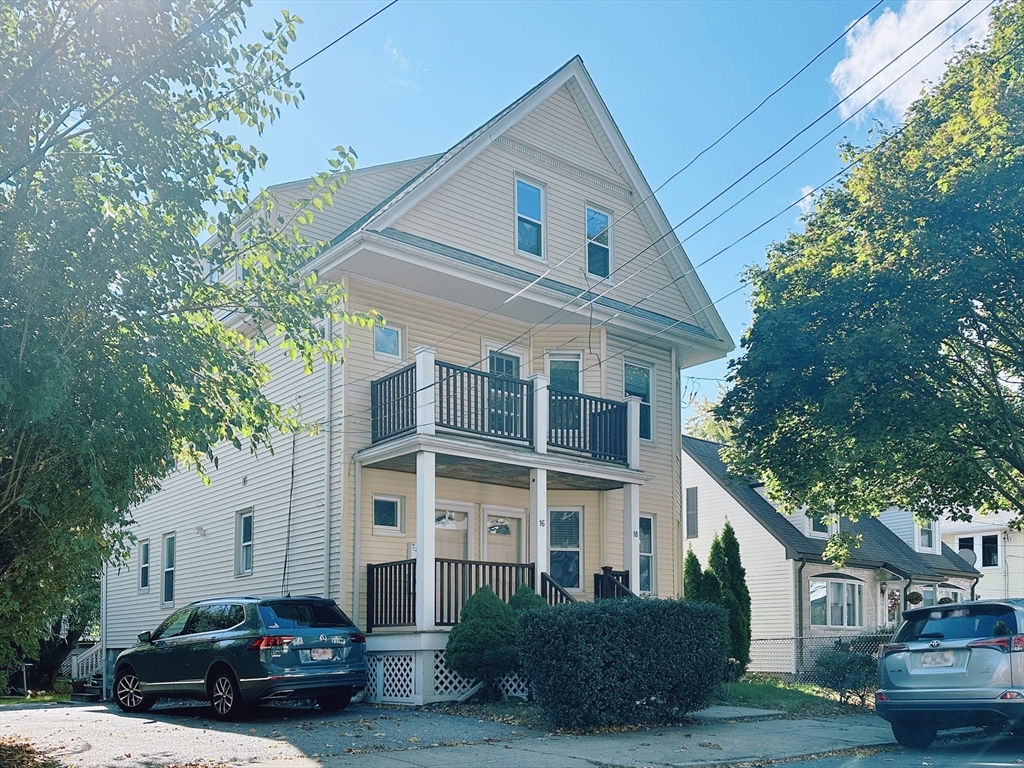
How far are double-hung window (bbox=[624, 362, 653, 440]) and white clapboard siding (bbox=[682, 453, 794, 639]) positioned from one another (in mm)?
8670

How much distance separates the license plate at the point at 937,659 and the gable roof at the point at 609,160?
9.85 metres

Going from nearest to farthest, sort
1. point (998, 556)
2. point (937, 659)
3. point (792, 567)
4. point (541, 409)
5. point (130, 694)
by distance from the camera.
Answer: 1. point (937, 659)
2. point (130, 694)
3. point (541, 409)
4. point (792, 567)
5. point (998, 556)

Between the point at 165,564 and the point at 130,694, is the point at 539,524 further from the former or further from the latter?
the point at 165,564

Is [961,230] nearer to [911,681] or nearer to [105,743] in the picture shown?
[911,681]

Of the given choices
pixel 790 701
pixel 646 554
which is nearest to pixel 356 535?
pixel 646 554

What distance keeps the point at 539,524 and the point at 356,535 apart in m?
2.94

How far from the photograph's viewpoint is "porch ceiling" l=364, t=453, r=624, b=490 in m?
16.7

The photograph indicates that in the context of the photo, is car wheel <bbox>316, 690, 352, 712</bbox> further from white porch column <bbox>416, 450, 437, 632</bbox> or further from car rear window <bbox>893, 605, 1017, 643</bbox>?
car rear window <bbox>893, 605, 1017, 643</bbox>

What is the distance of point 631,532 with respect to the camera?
18.4 metres

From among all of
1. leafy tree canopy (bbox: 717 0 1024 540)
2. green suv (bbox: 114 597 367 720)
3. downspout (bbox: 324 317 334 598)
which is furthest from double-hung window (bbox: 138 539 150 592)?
leafy tree canopy (bbox: 717 0 1024 540)

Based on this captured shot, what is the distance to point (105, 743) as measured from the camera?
11500mm

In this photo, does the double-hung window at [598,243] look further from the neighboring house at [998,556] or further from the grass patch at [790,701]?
the neighboring house at [998,556]

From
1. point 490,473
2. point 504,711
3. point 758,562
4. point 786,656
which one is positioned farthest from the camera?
point 758,562

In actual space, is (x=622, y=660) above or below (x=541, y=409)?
below
